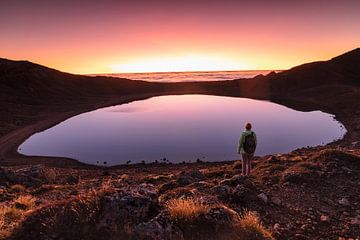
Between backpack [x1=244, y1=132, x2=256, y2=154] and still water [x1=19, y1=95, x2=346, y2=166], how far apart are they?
18.5 metres

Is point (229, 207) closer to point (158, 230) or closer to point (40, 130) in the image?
point (158, 230)

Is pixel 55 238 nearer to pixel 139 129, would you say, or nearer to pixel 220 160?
pixel 220 160

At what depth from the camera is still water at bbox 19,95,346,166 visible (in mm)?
35438

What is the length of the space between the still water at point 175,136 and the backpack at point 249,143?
18505 millimetres

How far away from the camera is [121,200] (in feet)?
21.7

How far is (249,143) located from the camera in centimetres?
1352

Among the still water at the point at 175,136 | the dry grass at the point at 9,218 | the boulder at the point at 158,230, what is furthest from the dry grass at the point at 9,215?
the still water at the point at 175,136

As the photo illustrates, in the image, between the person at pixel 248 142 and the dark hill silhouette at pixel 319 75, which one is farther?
the dark hill silhouette at pixel 319 75

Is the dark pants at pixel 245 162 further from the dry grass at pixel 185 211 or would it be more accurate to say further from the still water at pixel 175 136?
the still water at pixel 175 136

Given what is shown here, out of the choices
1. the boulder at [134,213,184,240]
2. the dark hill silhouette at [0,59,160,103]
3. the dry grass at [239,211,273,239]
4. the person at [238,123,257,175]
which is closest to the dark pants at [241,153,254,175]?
the person at [238,123,257,175]

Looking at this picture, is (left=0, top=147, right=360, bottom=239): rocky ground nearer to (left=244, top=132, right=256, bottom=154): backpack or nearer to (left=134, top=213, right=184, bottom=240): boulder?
(left=134, top=213, right=184, bottom=240): boulder

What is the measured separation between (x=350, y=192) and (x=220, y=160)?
21.4m

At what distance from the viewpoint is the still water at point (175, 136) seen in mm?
35438

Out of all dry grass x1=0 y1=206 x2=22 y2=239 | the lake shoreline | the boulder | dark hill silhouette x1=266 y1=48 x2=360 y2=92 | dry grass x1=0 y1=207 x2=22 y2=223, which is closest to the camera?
the boulder
